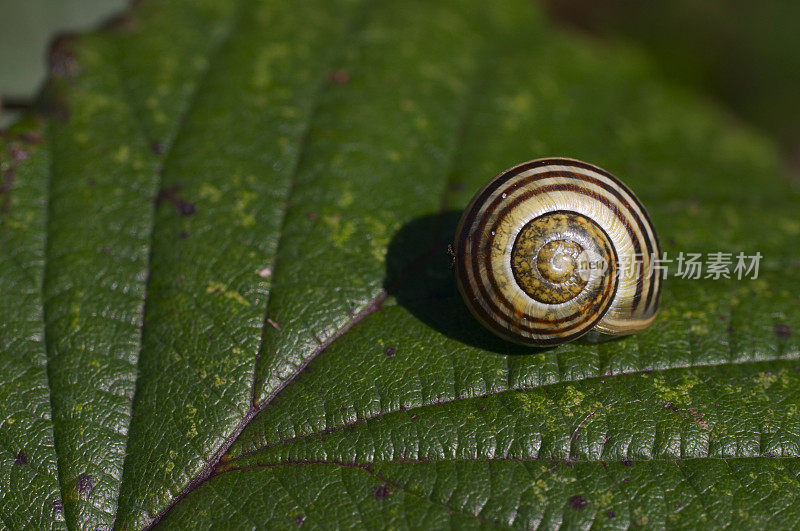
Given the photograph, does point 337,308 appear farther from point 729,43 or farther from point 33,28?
Result: point 729,43

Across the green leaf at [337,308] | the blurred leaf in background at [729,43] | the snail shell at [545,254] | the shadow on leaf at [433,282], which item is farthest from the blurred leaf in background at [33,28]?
the blurred leaf in background at [729,43]

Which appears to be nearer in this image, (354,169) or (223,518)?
(223,518)

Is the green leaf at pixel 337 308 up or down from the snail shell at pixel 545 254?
down

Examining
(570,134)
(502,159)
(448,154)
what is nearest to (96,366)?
(448,154)

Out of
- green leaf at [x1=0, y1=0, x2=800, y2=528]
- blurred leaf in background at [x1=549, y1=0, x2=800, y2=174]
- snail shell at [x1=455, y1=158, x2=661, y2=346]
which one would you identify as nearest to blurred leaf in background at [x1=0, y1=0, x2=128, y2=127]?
green leaf at [x1=0, y1=0, x2=800, y2=528]

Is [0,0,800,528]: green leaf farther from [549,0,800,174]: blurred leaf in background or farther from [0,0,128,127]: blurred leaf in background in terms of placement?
[549,0,800,174]: blurred leaf in background

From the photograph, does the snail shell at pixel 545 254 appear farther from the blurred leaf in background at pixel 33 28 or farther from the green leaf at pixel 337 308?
the blurred leaf in background at pixel 33 28

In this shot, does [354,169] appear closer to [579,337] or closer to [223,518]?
[579,337]
